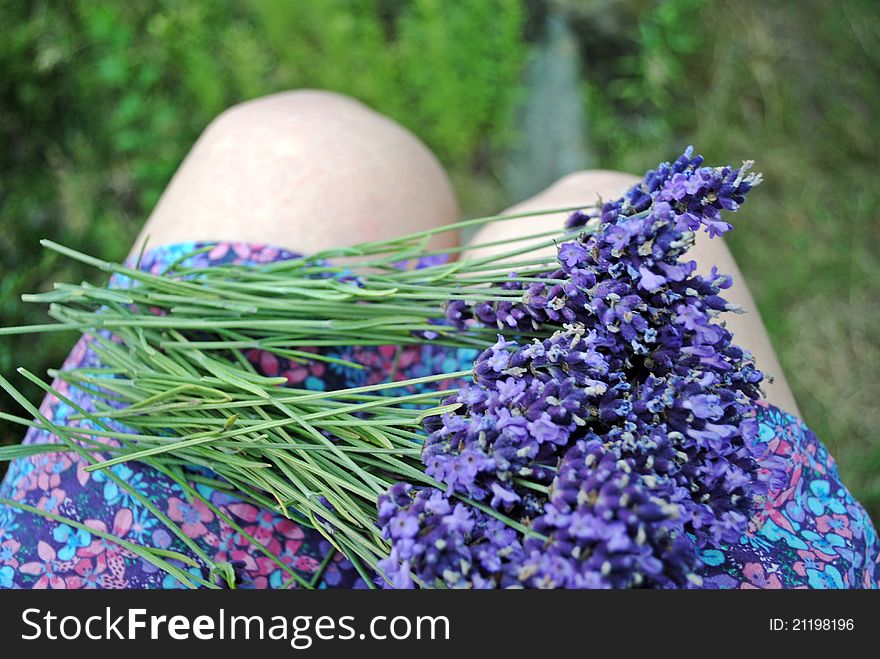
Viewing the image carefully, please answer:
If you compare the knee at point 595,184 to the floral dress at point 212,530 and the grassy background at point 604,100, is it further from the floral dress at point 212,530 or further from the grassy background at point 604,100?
the grassy background at point 604,100

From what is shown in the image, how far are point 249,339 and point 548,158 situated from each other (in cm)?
122

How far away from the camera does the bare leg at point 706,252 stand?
97 centimetres

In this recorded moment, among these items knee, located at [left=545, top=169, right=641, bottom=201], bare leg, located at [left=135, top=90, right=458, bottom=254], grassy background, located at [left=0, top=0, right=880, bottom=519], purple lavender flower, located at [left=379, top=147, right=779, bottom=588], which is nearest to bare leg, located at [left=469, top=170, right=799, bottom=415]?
knee, located at [left=545, top=169, right=641, bottom=201]

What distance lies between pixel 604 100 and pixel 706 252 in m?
1.03

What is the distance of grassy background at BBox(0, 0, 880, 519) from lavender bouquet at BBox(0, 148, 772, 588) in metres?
0.89

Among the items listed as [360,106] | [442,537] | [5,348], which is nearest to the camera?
[442,537]

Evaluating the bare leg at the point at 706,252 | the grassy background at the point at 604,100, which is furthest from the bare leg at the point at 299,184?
the grassy background at the point at 604,100

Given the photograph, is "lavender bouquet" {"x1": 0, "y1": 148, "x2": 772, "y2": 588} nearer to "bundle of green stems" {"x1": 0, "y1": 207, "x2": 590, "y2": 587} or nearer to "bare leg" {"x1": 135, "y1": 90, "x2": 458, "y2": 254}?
"bundle of green stems" {"x1": 0, "y1": 207, "x2": 590, "y2": 587}

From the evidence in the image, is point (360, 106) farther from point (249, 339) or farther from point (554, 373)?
point (554, 373)

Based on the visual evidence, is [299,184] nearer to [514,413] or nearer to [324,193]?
[324,193]

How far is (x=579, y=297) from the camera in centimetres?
62

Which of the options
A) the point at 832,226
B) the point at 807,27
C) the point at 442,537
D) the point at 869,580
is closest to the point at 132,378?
the point at 442,537

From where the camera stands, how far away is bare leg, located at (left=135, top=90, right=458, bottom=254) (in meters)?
1.07

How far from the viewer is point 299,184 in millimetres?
1105
